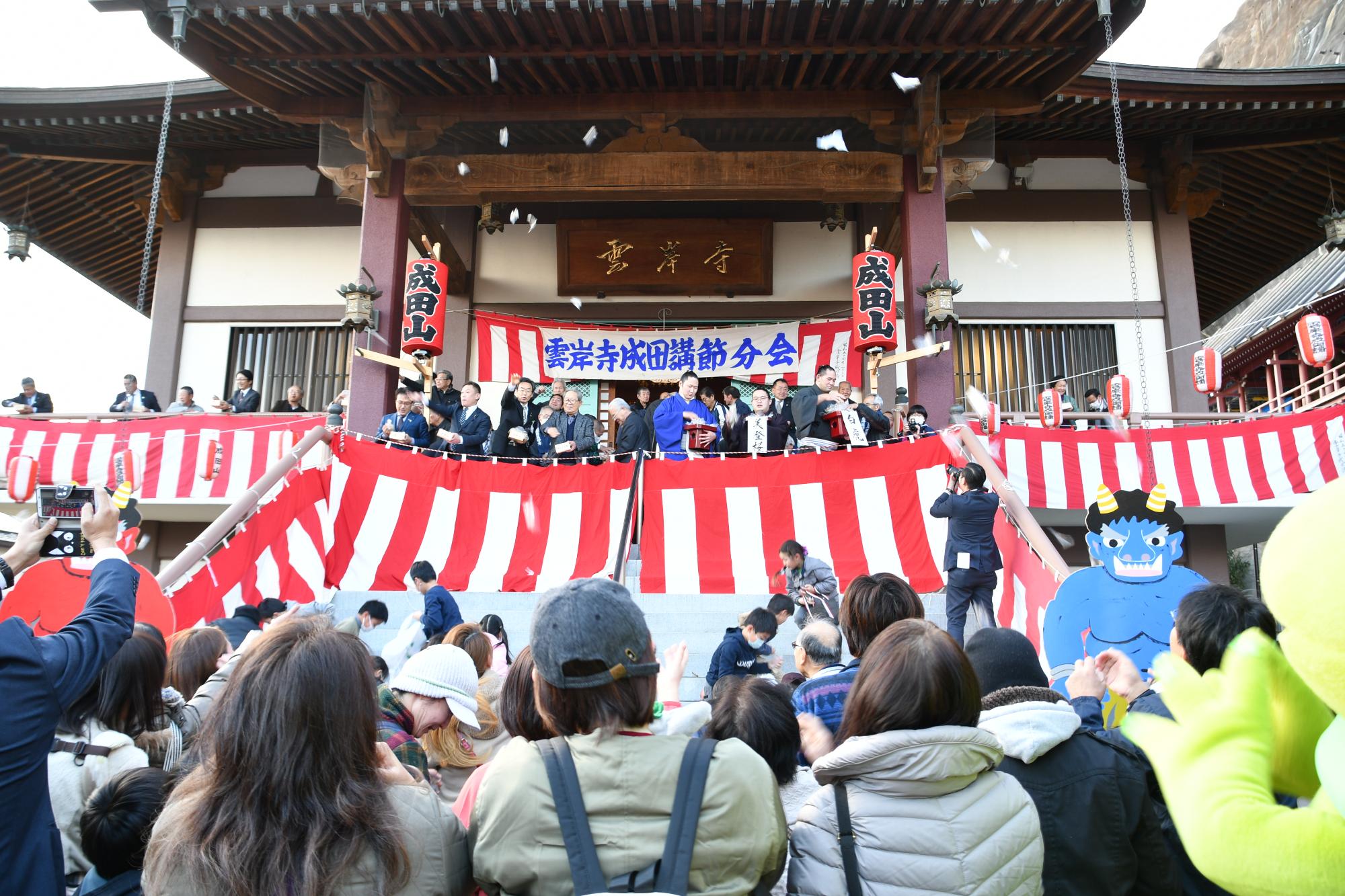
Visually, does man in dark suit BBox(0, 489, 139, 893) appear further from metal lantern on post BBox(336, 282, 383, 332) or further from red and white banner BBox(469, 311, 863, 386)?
red and white banner BBox(469, 311, 863, 386)

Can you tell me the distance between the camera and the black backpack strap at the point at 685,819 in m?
1.42

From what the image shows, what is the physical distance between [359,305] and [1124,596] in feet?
26.4

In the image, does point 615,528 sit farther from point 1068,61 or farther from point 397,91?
point 1068,61

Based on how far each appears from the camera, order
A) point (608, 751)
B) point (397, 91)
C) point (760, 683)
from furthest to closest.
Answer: point (397, 91), point (760, 683), point (608, 751)

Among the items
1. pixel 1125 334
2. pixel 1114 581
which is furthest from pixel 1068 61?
pixel 1114 581

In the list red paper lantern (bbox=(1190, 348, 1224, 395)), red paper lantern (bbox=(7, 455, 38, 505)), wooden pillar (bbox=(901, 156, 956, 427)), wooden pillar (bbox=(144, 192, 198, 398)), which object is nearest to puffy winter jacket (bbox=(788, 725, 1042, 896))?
wooden pillar (bbox=(901, 156, 956, 427))

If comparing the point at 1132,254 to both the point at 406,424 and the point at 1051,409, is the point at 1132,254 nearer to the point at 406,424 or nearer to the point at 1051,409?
the point at 1051,409

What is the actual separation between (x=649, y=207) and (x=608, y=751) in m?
11.2

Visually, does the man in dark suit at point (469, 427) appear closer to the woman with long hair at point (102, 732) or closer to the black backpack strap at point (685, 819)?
the woman with long hair at point (102, 732)

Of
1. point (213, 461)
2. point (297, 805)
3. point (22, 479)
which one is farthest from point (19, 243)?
point (297, 805)

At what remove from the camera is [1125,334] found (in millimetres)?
11180

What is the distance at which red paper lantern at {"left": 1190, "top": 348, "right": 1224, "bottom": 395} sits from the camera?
A: 29.2 feet

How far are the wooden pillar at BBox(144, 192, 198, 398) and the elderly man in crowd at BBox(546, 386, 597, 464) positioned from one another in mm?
5374

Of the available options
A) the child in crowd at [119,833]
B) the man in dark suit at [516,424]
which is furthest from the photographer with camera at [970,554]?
the child in crowd at [119,833]
